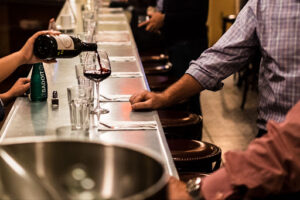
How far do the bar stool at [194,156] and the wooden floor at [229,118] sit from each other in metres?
2.08

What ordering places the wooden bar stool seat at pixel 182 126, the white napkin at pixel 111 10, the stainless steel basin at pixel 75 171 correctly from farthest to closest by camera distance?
the white napkin at pixel 111 10 → the wooden bar stool seat at pixel 182 126 → the stainless steel basin at pixel 75 171

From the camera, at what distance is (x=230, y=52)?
8.14 ft

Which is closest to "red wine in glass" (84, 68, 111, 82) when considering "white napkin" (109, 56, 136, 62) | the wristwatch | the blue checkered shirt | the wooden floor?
the blue checkered shirt

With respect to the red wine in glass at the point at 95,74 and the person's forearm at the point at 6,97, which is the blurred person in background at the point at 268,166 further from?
the person's forearm at the point at 6,97

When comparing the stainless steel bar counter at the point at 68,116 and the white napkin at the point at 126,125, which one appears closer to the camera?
the stainless steel bar counter at the point at 68,116

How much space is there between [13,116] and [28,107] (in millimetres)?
172

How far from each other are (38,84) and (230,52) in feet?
3.09

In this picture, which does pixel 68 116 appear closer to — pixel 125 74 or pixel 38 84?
pixel 38 84

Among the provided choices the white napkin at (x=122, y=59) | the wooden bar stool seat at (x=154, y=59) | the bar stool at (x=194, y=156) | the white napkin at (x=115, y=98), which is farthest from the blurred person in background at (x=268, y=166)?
the wooden bar stool seat at (x=154, y=59)

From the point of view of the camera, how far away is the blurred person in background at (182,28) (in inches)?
204

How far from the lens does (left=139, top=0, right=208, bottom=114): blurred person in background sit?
17.0ft

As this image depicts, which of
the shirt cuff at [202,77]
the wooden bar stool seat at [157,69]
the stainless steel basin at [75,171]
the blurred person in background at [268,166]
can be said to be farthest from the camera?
the wooden bar stool seat at [157,69]

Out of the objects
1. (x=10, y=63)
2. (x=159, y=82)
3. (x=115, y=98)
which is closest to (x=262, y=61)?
(x=115, y=98)

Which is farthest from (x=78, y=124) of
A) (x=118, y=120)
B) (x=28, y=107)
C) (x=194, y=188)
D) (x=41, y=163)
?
(x=41, y=163)
